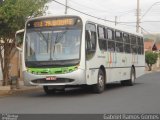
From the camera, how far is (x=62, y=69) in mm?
18375

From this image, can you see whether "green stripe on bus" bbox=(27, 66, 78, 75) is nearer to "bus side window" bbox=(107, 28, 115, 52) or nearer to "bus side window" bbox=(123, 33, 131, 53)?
"bus side window" bbox=(107, 28, 115, 52)

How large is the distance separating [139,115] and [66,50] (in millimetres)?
6611

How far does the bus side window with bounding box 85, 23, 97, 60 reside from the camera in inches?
745

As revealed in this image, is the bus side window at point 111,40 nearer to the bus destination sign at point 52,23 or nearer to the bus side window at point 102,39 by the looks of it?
the bus side window at point 102,39

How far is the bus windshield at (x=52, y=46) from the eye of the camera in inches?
729

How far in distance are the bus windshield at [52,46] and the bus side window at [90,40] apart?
0.41 m

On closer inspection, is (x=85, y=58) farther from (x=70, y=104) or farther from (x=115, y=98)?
(x=70, y=104)

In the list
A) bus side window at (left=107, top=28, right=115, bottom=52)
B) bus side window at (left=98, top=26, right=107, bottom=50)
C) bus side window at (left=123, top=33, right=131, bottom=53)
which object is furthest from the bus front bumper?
bus side window at (left=123, top=33, right=131, bottom=53)

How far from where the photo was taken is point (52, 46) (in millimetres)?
18750

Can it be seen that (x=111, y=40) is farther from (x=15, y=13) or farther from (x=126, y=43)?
(x=15, y=13)

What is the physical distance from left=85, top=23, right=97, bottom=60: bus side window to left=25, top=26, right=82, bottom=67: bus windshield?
41cm

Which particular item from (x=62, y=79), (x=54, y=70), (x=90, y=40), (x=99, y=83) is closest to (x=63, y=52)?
(x=54, y=70)

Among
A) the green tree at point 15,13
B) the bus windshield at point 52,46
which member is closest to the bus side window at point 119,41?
the green tree at point 15,13

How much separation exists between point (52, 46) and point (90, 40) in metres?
1.54
